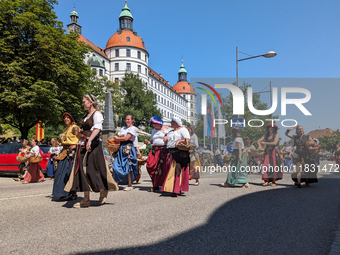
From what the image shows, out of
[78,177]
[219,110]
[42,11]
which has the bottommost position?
[78,177]

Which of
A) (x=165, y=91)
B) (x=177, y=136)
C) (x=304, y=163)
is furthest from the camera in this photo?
(x=165, y=91)

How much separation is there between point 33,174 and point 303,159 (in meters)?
9.82

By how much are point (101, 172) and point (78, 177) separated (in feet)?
1.42

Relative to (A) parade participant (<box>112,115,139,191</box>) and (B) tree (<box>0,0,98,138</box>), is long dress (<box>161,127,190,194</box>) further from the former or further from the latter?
(B) tree (<box>0,0,98,138</box>)

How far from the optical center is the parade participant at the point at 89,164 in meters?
5.73

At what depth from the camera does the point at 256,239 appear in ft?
12.4

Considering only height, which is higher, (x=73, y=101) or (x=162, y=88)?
(x=162, y=88)

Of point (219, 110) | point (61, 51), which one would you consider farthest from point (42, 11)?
point (219, 110)

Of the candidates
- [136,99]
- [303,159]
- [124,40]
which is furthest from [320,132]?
[124,40]

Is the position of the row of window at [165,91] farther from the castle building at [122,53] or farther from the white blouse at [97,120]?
the white blouse at [97,120]

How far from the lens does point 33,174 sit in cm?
1187

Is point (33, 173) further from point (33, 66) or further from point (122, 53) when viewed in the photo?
point (122, 53)

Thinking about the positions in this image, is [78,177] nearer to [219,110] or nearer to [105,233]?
[105,233]

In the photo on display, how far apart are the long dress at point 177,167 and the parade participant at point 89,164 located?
1.74 m
